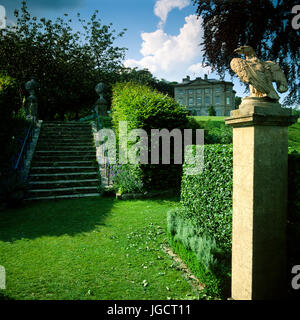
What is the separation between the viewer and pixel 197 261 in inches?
136

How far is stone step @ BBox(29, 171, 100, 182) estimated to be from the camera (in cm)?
921

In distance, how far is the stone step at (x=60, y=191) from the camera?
8447mm

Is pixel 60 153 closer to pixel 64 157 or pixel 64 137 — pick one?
pixel 64 157

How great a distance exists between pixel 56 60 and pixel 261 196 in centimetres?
2194

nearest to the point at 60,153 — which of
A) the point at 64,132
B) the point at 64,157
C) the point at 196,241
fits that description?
the point at 64,157

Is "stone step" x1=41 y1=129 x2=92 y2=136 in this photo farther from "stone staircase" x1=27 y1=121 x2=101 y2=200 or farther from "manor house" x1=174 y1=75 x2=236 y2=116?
"manor house" x1=174 y1=75 x2=236 y2=116

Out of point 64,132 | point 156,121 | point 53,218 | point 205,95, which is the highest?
point 205,95

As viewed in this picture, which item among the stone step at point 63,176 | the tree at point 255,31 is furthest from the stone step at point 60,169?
the tree at point 255,31

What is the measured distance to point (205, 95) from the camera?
62688 millimetres

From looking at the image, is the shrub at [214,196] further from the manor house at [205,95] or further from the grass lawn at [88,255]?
the manor house at [205,95]
